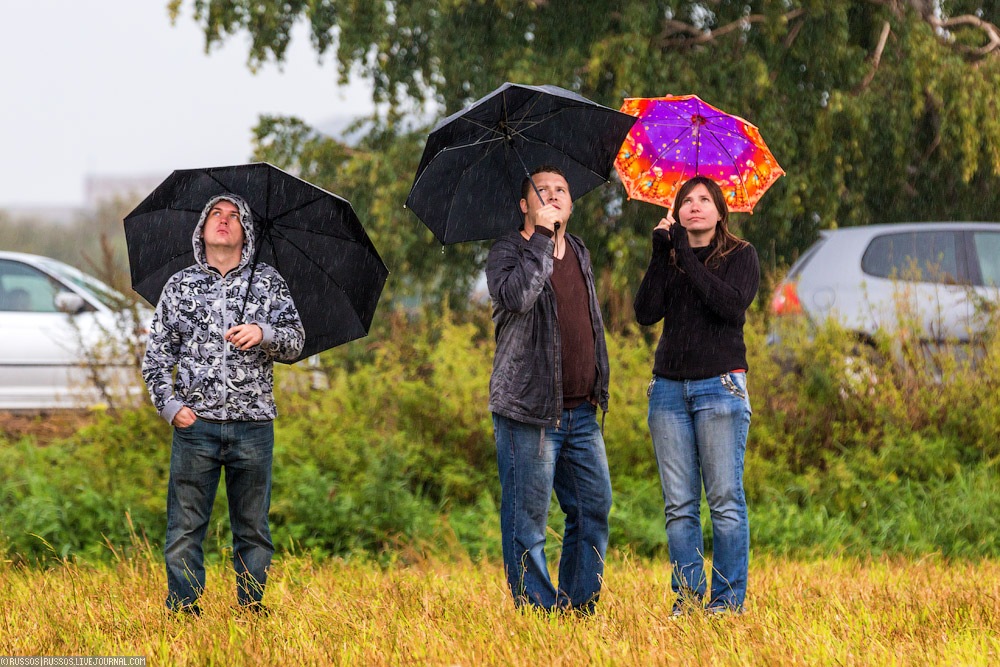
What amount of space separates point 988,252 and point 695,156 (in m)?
4.68

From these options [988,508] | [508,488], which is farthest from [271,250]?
[988,508]

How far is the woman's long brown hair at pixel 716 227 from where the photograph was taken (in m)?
3.96

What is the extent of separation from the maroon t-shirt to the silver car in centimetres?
376

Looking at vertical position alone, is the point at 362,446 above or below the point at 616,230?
below

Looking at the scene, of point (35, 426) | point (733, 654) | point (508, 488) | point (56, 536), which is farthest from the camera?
point (35, 426)

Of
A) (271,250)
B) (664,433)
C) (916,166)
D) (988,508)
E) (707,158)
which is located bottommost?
(988,508)

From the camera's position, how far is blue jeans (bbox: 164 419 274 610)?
376 cm

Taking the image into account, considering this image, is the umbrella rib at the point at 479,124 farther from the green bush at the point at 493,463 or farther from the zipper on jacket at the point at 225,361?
the green bush at the point at 493,463

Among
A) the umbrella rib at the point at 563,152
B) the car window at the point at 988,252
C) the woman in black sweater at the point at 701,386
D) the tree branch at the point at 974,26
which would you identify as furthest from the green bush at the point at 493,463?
the tree branch at the point at 974,26

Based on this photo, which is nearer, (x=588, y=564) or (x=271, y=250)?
(x=588, y=564)

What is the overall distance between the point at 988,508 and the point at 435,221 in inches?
164

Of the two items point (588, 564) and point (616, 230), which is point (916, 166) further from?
point (588, 564)

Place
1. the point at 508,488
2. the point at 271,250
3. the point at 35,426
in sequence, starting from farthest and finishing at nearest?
the point at 35,426, the point at 271,250, the point at 508,488

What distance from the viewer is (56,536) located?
5.78 metres
